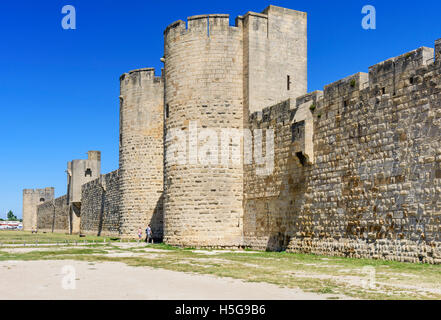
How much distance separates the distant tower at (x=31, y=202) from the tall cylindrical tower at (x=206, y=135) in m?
48.4

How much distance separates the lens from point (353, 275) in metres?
9.20

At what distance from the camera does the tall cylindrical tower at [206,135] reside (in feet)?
58.4

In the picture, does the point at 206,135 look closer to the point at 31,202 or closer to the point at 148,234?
the point at 148,234

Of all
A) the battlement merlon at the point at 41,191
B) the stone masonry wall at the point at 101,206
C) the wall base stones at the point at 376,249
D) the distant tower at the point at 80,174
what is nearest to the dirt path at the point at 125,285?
the wall base stones at the point at 376,249

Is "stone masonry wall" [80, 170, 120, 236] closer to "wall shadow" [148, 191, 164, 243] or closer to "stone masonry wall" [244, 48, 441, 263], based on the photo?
"wall shadow" [148, 191, 164, 243]

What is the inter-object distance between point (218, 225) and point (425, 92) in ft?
28.7

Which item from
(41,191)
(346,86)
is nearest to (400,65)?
(346,86)

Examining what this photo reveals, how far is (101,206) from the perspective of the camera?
1308 inches

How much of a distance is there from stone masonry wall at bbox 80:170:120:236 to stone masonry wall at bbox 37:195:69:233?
7.47 metres

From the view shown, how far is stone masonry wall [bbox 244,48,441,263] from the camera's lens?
435 inches

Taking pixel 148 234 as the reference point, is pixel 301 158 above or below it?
above

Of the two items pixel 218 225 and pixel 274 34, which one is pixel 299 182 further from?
pixel 274 34

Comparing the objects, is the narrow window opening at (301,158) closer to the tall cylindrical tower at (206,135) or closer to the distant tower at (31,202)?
the tall cylindrical tower at (206,135)

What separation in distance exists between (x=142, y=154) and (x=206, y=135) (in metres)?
7.13
